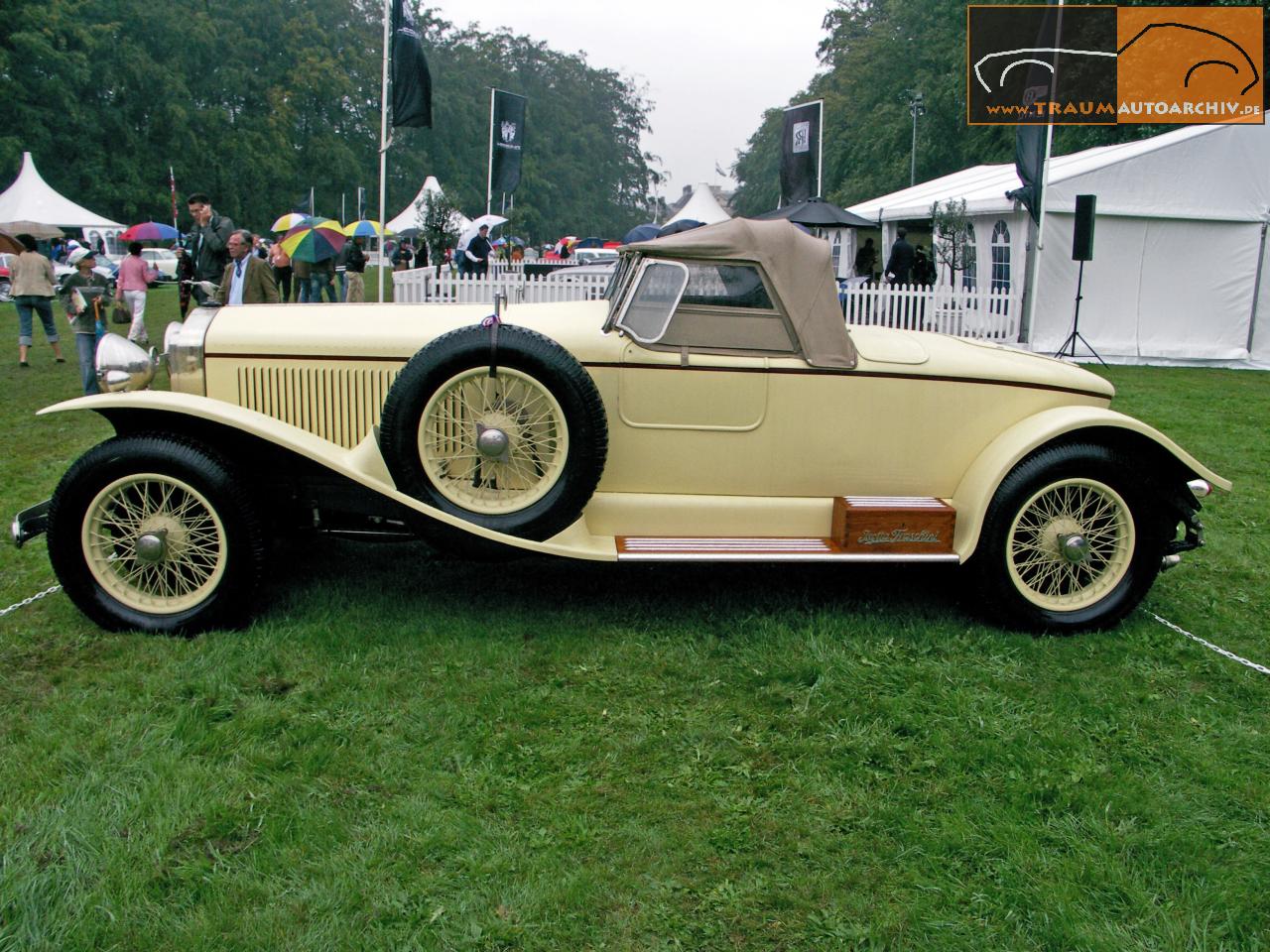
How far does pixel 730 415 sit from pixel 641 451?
0.44 m

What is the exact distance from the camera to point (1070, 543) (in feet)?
15.2

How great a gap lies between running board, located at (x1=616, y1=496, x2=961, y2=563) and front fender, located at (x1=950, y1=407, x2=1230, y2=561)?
0.39 ft

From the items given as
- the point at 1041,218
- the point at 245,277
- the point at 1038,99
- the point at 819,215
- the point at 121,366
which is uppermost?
the point at 1038,99

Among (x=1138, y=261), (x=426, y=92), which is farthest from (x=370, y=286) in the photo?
Result: (x=1138, y=261)

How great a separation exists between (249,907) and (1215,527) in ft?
20.0

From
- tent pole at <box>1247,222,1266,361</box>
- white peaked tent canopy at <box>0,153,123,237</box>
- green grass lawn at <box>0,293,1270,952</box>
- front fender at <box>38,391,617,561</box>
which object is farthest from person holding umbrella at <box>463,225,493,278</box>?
white peaked tent canopy at <box>0,153,123,237</box>

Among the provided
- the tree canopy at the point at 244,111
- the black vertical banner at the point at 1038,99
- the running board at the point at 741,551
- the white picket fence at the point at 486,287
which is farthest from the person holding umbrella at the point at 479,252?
the tree canopy at the point at 244,111

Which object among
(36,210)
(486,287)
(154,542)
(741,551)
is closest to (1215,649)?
(741,551)

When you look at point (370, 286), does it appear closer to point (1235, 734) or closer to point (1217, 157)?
point (1217, 157)

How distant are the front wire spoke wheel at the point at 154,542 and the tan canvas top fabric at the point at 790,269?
2.30 m

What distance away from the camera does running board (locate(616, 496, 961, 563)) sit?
4480 mm

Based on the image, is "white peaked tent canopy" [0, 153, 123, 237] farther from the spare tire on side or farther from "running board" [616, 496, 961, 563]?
"running board" [616, 496, 961, 563]

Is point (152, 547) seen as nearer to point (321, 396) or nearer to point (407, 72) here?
point (321, 396)

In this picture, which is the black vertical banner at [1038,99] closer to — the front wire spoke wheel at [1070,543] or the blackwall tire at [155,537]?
the front wire spoke wheel at [1070,543]
